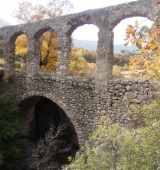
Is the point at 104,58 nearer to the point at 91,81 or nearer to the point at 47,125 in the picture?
the point at 91,81

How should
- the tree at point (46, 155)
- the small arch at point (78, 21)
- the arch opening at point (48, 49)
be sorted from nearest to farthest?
the small arch at point (78, 21) < the tree at point (46, 155) < the arch opening at point (48, 49)

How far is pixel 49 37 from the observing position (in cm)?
1566

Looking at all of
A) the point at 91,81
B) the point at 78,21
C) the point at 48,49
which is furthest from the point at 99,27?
the point at 48,49

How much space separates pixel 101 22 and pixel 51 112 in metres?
9.42

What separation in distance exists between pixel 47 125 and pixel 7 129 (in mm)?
5282

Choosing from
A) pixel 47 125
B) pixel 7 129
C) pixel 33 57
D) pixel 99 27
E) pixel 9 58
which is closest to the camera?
pixel 99 27

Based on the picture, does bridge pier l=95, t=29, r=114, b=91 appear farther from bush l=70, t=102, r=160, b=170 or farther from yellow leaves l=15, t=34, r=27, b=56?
yellow leaves l=15, t=34, r=27, b=56

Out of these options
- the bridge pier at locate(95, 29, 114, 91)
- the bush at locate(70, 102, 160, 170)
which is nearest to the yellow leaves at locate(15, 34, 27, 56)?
the bridge pier at locate(95, 29, 114, 91)

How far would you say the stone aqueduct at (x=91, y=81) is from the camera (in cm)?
817

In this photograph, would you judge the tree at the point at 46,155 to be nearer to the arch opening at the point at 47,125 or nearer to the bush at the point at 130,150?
the arch opening at the point at 47,125

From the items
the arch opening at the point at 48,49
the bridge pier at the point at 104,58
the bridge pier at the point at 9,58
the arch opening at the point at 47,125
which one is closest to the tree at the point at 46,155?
the arch opening at the point at 47,125

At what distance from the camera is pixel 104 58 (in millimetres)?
9102

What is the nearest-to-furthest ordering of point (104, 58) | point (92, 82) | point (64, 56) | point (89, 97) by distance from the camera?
point (104, 58), point (92, 82), point (89, 97), point (64, 56)

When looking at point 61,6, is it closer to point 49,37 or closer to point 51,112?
point 49,37
